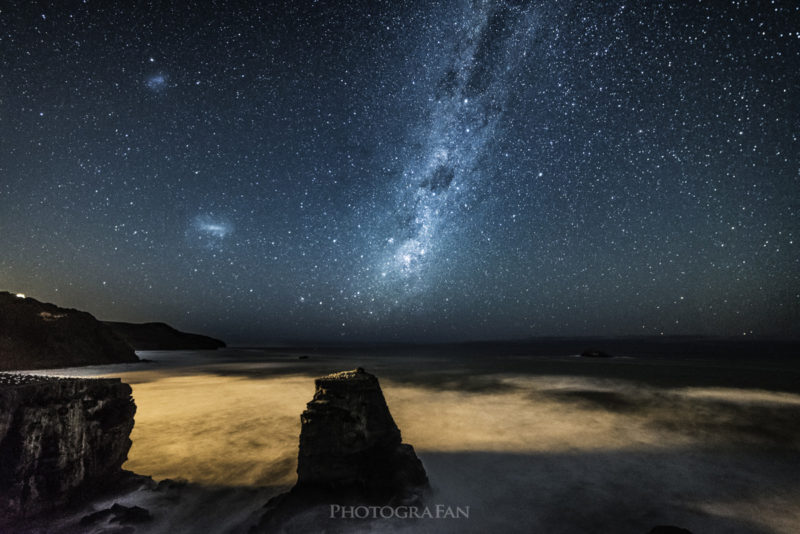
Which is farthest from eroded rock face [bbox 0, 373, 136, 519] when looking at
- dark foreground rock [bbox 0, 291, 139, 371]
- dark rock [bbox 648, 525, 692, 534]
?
dark foreground rock [bbox 0, 291, 139, 371]

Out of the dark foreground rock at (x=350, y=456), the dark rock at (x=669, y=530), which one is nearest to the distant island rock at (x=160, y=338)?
the dark foreground rock at (x=350, y=456)

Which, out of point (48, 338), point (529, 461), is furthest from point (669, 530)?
point (48, 338)

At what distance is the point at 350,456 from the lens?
207 inches

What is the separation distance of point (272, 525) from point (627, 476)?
6.52 metres

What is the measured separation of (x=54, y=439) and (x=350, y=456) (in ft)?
12.6

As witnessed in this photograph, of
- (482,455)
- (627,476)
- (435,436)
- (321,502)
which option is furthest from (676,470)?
(321,502)

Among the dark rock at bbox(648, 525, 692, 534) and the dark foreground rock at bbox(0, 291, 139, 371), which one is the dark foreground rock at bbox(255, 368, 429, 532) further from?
the dark foreground rock at bbox(0, 291, 139, 371)

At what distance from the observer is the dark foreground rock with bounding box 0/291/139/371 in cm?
2191

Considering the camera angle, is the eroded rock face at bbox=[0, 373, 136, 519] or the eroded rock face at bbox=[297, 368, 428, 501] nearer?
the eroded rock face at bbox=[0, 373, 136, 519]

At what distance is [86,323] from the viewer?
29125mm

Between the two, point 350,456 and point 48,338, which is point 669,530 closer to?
point 350,456

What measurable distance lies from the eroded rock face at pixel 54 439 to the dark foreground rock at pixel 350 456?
8.56 feet

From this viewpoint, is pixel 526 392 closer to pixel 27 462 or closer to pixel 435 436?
pixel 435 436

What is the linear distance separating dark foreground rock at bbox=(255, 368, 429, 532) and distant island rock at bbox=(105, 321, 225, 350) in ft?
281
